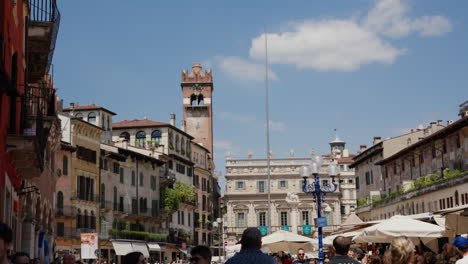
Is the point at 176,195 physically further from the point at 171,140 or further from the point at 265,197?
the point at 265,197

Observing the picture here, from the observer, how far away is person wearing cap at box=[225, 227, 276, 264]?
7.49 meters

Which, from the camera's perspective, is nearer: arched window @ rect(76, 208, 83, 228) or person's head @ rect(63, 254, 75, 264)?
person's head @ rect(63, 254, 75, 264)

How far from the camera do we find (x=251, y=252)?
7.57 m

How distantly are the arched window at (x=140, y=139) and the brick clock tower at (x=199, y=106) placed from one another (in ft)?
69.7

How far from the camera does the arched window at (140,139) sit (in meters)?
83.9

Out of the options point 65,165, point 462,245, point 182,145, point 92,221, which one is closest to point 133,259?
point 462,245

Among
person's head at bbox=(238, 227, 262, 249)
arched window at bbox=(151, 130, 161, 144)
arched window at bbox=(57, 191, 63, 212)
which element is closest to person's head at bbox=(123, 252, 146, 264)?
person's head at bbox=(238, 227, 262, 249)

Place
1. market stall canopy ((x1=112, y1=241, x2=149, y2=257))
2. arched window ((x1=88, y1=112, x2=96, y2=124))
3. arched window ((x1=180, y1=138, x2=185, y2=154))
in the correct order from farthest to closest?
1. arched window ((x1=180, y1=138, x2=185, y2=154))
2. arched window ((x1=88, y1=112, x2=96, y2=124))
3. market stall canopy ((x1=112, y1=241, x2=149, y2=257))

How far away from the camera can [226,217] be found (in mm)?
116750

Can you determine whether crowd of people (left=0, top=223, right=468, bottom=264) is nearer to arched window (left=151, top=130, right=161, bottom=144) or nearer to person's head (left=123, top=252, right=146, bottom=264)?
person's head (left=123, top=252, right=146, bottom=264)

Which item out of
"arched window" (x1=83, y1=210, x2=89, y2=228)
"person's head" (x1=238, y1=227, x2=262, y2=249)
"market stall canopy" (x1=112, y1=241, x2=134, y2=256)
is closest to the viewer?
"person's head" (x1=238, y1=227, x2=262, y2=249)

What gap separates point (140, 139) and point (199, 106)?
24.0 m

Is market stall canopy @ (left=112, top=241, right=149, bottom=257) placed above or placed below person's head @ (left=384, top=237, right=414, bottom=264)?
below

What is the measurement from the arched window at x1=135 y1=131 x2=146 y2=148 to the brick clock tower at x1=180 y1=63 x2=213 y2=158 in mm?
21247
